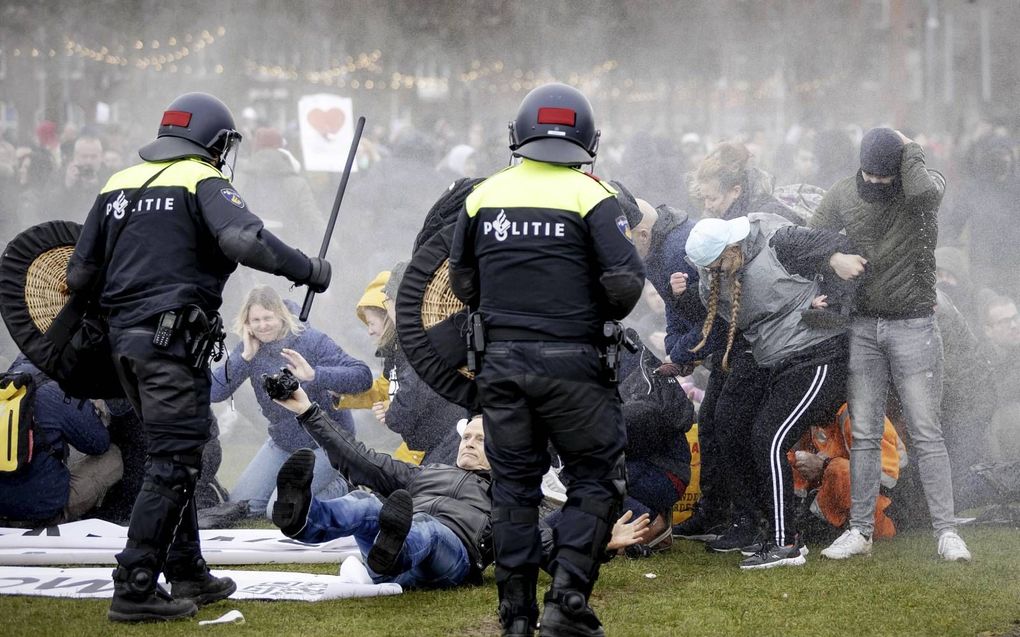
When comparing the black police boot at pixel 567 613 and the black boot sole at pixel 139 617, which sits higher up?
the black police boot at pixel 567 613

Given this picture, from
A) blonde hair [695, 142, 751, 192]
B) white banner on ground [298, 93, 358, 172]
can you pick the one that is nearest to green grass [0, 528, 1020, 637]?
blonde hair [695, 142, 751, 192]

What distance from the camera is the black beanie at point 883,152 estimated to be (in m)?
5.79

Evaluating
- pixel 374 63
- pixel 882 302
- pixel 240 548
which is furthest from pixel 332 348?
pixel 374 63

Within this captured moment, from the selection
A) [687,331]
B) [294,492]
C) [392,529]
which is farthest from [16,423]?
[687,331]

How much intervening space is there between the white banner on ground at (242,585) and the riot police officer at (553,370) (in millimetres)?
1006

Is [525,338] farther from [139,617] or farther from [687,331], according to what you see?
[687,331]

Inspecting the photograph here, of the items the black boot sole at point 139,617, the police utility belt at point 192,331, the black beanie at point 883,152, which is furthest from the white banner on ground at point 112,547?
the black beanie at point 883,152

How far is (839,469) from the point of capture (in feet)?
20.2

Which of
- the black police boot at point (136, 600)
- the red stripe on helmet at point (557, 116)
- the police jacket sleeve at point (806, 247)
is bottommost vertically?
the black police boot at point (136, 600)

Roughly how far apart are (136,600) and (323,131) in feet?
24.2

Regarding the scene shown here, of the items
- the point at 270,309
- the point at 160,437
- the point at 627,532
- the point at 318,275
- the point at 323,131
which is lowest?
the point at 627,532

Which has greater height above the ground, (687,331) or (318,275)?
(318,275)

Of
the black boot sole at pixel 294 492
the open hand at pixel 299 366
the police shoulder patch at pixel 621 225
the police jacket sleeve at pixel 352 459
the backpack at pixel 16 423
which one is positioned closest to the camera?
the police shoulder patch at pixel 621 225

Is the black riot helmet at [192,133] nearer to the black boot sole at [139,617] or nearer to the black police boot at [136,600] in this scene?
the black police boot at [136,600]
